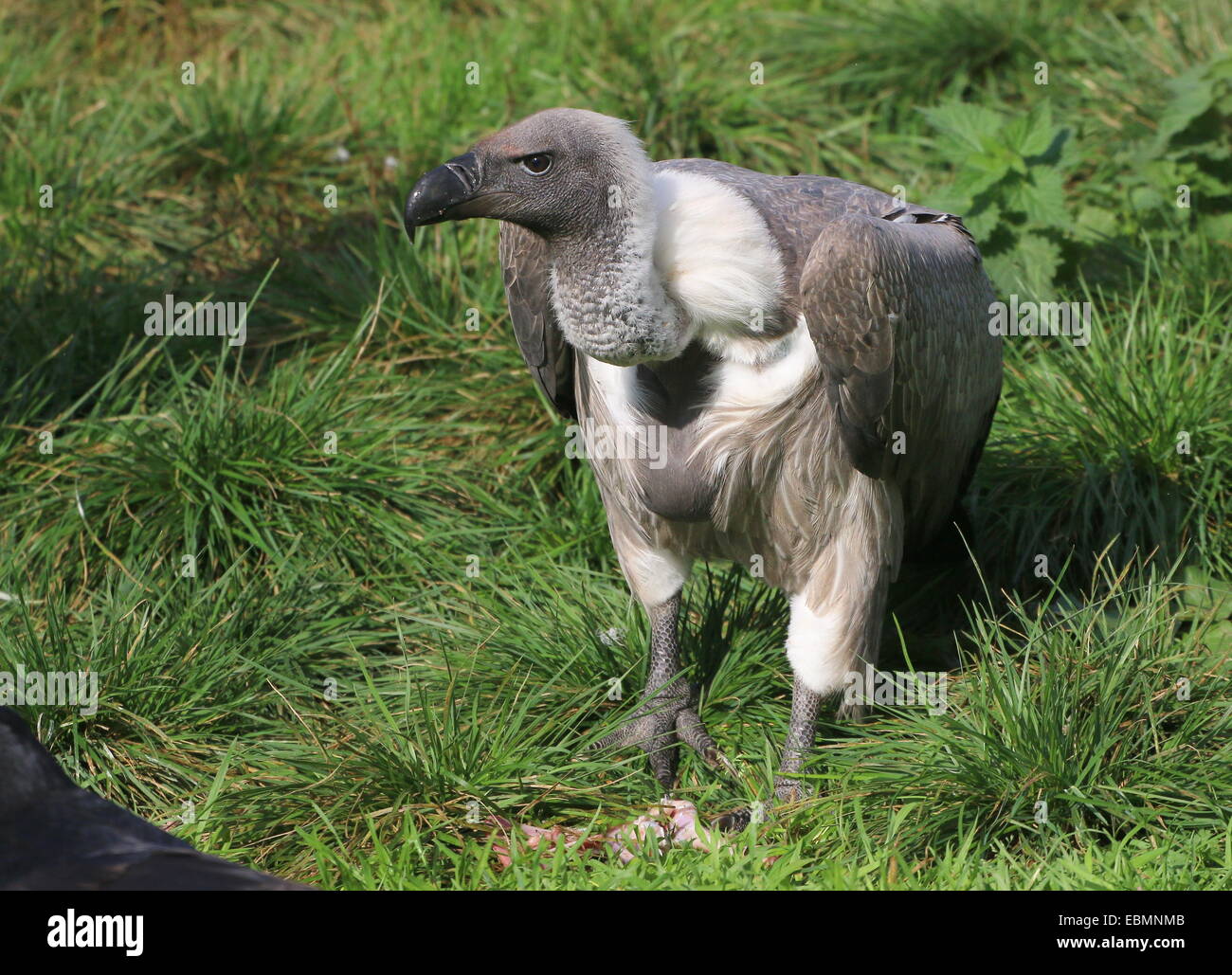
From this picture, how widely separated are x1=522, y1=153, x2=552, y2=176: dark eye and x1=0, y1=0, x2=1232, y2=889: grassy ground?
1505 millimetres

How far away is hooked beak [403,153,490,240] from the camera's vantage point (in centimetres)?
382

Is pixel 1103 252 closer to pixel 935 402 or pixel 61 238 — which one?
pixel 935 402

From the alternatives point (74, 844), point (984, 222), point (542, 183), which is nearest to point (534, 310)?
point (542, 183)

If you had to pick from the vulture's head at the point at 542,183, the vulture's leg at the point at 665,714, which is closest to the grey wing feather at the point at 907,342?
the vulture's head at the point at 542,183

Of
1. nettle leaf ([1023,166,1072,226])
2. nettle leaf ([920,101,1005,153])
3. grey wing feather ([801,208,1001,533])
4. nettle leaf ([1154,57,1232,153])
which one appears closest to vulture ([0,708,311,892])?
grey wing feather ([801,208,1001,533])

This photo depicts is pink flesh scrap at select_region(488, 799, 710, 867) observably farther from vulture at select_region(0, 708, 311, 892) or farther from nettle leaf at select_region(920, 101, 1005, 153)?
nettle leaf at select_region(920, 101, 1005, 153)

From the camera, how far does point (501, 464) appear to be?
19.0ft

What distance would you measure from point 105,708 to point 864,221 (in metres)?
→ 2.61

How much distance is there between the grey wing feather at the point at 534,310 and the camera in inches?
173

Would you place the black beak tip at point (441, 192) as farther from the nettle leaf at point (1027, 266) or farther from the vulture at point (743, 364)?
the nettle leaf at point (1027, 266)

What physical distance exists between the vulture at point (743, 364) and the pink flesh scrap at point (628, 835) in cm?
31

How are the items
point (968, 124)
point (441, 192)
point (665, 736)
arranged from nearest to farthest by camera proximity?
1. point (441, 192)
2. point (665, 736)
3. point (968, 124)

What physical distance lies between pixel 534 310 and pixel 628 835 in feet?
5.04

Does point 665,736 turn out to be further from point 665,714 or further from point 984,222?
point 984,222
